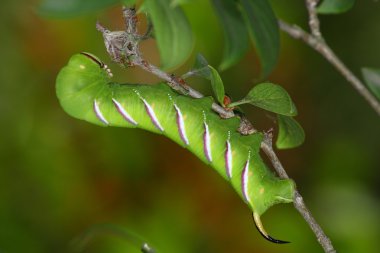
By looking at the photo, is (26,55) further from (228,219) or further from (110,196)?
(228,219)

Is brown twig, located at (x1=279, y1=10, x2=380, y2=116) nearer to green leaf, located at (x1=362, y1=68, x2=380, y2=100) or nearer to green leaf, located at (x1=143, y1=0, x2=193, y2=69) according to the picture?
green leaf, located at (x1=362, y1=68, x2=380, y2=100)

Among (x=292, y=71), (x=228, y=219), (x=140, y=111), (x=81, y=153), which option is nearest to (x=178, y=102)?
(x=140, y=111)

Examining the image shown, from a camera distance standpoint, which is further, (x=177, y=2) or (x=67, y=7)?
(x=177, y=2)

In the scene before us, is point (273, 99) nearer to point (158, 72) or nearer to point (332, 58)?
point (158, 72)

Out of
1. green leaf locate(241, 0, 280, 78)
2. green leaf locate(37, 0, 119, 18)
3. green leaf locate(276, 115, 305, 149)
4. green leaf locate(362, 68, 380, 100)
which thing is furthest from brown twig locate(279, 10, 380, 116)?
green leaf locate(37, 0, 119, 18)

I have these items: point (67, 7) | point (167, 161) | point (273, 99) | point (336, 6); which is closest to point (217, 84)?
point (273, 99)

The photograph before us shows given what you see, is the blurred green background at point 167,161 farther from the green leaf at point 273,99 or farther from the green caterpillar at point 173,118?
the green leaf at point 273,99
